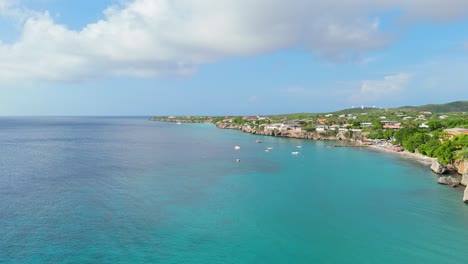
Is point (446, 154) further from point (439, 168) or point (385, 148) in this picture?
point (385, 148)

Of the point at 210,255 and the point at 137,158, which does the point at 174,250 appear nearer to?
the point at 210,255

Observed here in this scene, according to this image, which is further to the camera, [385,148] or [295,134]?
[295,134]

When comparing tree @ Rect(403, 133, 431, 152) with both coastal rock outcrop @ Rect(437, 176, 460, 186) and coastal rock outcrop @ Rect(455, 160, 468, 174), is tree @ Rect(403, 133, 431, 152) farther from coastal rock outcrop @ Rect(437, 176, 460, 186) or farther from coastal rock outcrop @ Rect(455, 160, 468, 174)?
coastal rock outcrop @ Rect(437, 176, 460, 186)

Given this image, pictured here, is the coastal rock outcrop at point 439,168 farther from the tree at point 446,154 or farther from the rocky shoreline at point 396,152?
the tree at point 446,154

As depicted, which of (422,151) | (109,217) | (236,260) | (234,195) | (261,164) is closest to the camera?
(236,260)

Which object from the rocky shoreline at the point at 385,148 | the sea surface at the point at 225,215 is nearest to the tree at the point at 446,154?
the rocky shoreline at the point at 385,148

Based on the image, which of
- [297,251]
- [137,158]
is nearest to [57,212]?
[297,251]

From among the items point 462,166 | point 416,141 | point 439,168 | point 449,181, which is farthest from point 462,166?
point 416,141

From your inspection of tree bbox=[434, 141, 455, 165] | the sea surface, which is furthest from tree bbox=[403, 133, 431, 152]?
Result: the sea surface
